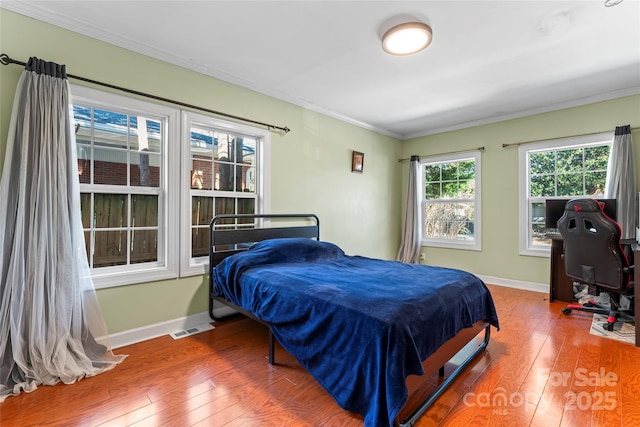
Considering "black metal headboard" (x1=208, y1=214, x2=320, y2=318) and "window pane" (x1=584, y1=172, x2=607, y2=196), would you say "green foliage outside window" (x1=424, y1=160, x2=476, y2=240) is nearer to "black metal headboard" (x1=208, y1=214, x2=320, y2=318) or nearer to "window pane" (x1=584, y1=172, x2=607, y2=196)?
"window pane" (x1=584, y1=172, x2=607, y2=196)

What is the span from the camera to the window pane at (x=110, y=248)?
2.44 m

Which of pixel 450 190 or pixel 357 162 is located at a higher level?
pixel 357 162

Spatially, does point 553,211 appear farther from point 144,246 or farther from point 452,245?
point 144,246

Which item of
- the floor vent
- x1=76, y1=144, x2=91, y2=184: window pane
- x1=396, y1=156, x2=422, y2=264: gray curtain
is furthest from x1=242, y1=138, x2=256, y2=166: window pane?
x1=396, y1=156, x2=422, y2=264: gray curtain

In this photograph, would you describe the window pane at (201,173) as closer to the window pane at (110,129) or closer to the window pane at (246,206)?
the window pane at (246,206)

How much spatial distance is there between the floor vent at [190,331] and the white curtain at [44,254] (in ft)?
1.62

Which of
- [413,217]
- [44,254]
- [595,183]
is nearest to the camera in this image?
[44,254]

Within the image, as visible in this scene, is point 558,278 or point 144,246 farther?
point 558,278

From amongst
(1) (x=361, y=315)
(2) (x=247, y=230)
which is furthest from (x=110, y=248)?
(1) (x=361, y=315)

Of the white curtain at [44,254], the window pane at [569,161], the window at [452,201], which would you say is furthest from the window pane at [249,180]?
the window pane at [569,161]

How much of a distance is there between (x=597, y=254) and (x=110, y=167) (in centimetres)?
444

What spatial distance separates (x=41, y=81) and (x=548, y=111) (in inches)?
210

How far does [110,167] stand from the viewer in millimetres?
2508

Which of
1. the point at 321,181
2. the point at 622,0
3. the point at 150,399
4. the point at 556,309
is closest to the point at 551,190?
the point at 556,309
